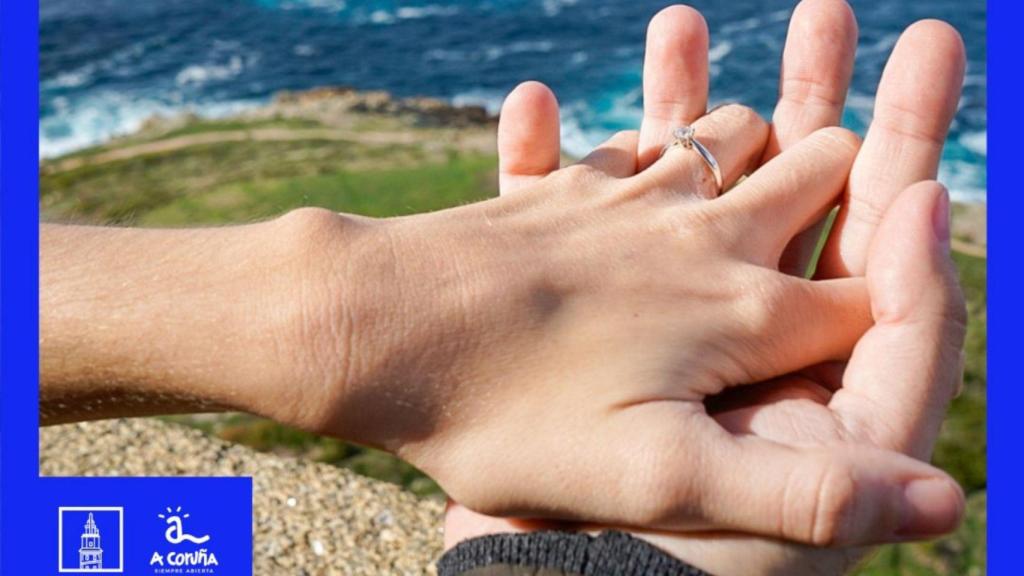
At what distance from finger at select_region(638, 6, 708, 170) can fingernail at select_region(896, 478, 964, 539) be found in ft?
2.85

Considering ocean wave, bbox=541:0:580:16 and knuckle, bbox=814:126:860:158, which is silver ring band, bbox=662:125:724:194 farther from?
ocean wave, bbox=541:0:580:16

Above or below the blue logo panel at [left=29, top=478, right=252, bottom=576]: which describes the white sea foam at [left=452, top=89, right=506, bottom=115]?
below

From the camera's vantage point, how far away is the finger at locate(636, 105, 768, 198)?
1864mm

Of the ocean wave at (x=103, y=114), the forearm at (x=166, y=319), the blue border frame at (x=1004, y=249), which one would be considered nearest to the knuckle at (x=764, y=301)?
the forearm at (x=166, y=319)

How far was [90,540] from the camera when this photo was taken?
2668mm

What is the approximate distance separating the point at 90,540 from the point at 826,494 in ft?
6.75

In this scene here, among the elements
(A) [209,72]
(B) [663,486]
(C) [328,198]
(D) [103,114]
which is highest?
(B) [663,486]

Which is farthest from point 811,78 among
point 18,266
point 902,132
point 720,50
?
point 720,50

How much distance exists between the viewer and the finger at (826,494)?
1303 mm

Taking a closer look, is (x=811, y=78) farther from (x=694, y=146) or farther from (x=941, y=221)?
(x=941, y=221)

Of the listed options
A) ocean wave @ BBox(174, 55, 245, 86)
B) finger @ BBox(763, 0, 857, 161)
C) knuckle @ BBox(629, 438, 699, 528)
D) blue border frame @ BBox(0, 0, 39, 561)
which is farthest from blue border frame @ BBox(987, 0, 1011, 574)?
ocean wave @ BBox(174, 55, 245, 86)

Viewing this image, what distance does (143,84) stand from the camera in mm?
12445

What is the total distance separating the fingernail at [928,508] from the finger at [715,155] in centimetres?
71

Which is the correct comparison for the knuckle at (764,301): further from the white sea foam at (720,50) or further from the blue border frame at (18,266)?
the white sea foam at (720,50)
